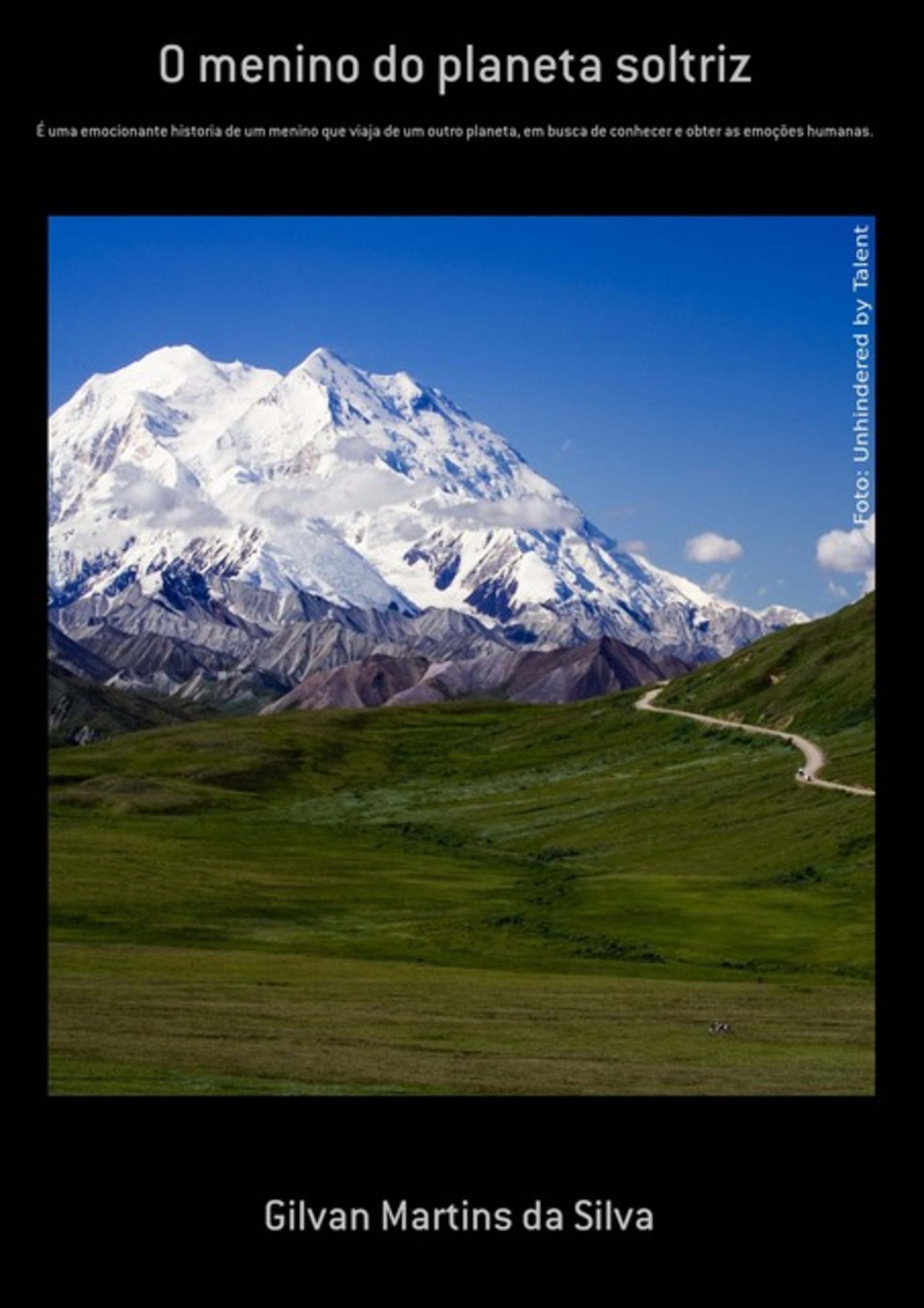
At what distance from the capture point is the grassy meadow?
4669 centimetres

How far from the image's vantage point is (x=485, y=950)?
10350cm

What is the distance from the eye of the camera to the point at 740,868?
14500 centimetres

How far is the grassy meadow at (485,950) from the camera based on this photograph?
46688 millimetres
